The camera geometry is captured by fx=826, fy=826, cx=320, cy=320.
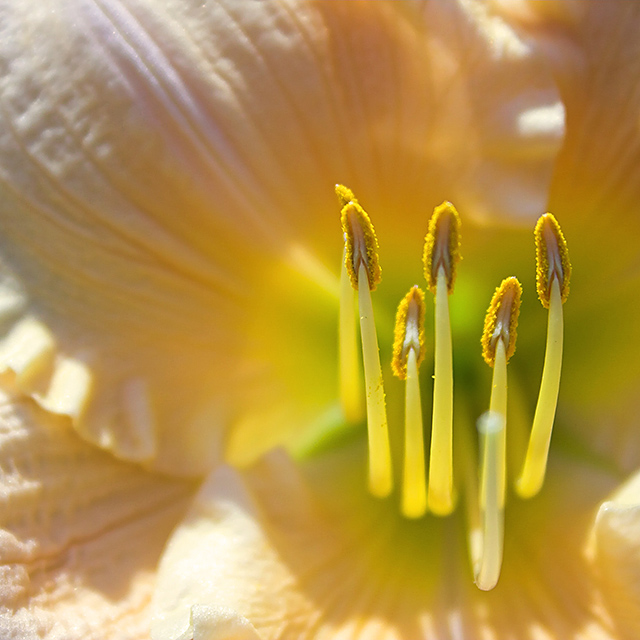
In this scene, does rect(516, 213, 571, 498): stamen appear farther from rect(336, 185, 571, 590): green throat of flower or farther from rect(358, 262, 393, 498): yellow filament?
rect(358, 262, 393, 498): yellow filament

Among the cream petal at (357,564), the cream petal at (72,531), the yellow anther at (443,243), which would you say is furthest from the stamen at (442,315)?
the cream petal at (72,531)

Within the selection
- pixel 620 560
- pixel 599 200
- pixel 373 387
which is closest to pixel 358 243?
pixel 373 387

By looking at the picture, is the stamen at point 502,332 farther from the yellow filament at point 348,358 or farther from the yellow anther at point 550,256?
the yellow filament at point 348,358

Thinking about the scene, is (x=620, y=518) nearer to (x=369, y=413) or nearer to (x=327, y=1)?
(x=369, y=413)

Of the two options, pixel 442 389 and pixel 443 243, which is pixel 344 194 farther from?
pixel 442 389

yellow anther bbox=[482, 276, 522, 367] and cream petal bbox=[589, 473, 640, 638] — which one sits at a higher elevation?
yellow anther bbox=[482, 276, 522, 367]

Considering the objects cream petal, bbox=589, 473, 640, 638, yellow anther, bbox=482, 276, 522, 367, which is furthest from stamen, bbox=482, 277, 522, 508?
cream petal, bbox=589, 473, 640, 638
